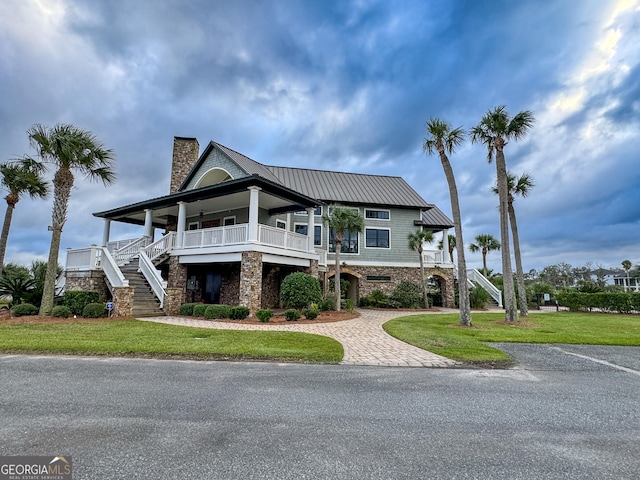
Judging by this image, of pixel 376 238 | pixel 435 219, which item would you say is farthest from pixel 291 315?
pixel 435 219

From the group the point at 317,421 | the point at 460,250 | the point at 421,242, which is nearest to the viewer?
the point at 317,421

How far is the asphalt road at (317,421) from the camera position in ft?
9.53

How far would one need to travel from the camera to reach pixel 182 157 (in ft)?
76.9

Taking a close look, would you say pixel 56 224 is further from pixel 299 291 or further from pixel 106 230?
pixel 299 291

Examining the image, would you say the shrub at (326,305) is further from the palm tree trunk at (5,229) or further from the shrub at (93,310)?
the palm tree trunk at (5,229)

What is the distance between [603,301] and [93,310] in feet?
102

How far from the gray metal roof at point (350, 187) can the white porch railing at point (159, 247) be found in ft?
33.6

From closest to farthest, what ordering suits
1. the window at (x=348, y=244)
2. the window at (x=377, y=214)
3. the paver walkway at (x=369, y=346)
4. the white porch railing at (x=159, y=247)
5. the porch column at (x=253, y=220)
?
the paver walkway at (x=369, y=346) < the porch column at (x=253, y=220) < the white porch railing at (x=159, y=247) < the window at (x=348, y=244) < the window at (x=377, y=214)

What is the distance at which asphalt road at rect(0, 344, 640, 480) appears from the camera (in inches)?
114

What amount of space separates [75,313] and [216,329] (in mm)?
8163

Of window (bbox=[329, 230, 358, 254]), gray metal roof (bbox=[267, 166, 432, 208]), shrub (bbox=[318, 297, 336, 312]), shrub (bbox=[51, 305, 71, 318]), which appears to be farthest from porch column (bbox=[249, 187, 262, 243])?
window (bbox=[329, 230, 358, 254])

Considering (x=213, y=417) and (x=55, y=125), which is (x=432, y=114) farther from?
(x=55, y=125)

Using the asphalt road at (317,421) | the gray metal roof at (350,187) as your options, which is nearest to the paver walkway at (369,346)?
the asphalt road at (317,421)

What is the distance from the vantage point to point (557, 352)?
8.81m
